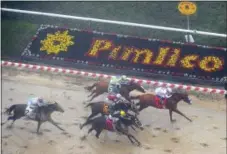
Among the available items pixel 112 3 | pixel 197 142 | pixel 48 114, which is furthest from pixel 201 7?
pixel 48 114

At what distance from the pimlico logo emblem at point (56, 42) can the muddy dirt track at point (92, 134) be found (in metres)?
1.59

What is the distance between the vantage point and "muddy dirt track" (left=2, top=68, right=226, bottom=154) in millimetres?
12844

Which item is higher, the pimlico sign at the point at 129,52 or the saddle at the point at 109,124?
the pimlico sign at the point at 129,52

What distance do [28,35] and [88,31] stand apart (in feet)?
9.83

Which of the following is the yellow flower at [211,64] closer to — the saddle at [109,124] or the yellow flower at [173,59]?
the yellow flower at [173,59]

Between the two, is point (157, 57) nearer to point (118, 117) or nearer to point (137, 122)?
point (137, 122)

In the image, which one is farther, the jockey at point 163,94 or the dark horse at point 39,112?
the jockey at point 163,94

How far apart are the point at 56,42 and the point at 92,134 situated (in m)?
5.55

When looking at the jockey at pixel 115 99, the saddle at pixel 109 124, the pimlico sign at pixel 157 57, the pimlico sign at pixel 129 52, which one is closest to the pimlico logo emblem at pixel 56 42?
the pimlico sign at pixel 129 52

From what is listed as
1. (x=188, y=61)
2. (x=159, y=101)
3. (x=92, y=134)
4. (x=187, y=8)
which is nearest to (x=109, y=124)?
(x=92, y=134)

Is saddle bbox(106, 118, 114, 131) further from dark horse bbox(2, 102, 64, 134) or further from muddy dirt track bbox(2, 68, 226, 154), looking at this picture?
dark horse bbox(2, 102, 64, 134)

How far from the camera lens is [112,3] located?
20219mm

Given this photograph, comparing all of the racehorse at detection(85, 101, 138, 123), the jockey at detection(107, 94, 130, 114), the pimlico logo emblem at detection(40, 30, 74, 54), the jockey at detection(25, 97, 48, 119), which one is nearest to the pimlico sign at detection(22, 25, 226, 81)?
the pimlico logo emblem at detection(40, 30, 74, 54)

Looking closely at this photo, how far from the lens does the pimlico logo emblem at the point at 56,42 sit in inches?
685
